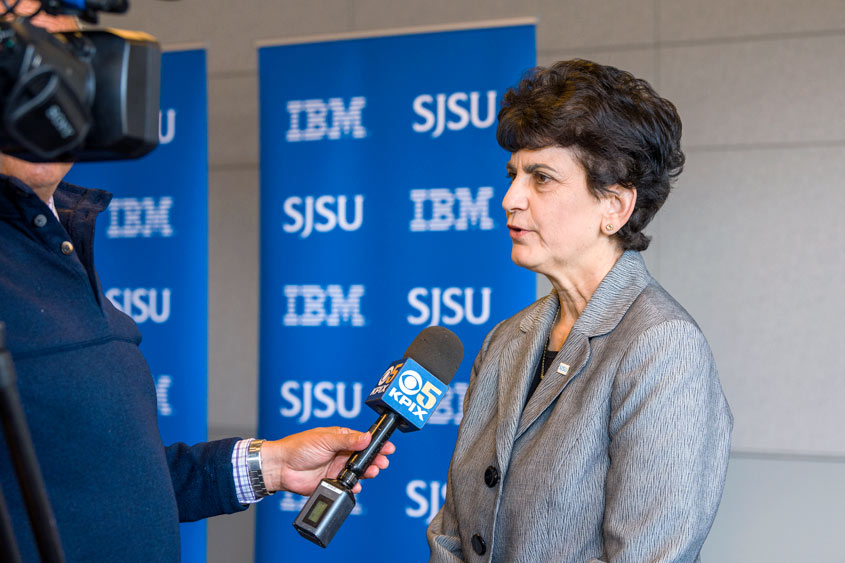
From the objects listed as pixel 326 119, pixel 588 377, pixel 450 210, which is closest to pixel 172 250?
pixel 326 119

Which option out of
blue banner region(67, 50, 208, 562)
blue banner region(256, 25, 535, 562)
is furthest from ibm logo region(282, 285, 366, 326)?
blue banner region(67, 50, 208, 562)

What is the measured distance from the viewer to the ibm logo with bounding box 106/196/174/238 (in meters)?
2.97

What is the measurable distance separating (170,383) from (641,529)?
2.13 metres

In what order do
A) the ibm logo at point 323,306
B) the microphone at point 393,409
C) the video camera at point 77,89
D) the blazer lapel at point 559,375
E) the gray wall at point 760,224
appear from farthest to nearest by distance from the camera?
the gray wall at point 760,224
the ibm logo at point 323,306
the blazer lapel at point 559,375
the microphone at point 393,409
the video camera at point 77,89

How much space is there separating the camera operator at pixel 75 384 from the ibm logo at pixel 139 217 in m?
1.67

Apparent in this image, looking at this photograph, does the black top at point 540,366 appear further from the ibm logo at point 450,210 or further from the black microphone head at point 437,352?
the ibm logo at point 450,210

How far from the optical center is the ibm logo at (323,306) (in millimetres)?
2830

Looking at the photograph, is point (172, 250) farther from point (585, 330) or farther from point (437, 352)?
point (585, 330)

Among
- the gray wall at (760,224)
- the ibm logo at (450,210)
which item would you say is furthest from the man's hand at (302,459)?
the gray wall at (760,224)

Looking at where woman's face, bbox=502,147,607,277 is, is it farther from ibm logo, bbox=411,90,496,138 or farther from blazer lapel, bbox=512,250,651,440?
ibm logo, bbox=411,90,496,138

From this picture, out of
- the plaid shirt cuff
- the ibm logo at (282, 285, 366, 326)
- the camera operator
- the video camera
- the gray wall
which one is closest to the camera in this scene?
the video camera

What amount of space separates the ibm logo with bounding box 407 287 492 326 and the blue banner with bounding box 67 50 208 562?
794mm

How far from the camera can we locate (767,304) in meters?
3.21

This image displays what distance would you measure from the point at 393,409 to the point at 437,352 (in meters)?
0.18
